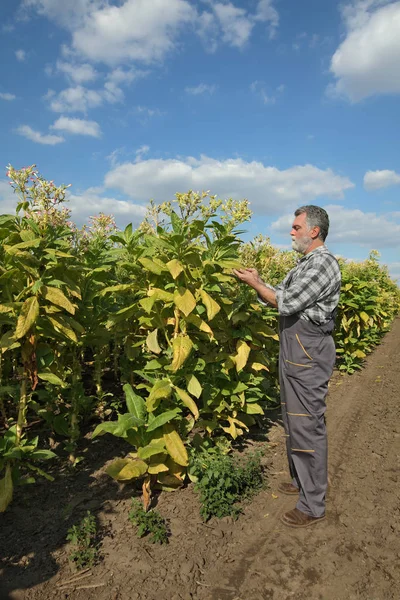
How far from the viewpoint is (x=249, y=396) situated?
4.04 metres

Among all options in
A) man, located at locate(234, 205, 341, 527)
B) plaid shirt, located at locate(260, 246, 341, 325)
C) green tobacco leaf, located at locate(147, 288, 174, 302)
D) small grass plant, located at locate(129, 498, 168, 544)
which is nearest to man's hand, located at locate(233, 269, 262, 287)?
man, located at locate(234, 205, 341, 527)

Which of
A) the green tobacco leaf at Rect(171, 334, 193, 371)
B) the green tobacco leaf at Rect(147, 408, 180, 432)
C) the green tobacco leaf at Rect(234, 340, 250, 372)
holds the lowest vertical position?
the green tobacco leaf at Rect(147, 408, 180, 432)

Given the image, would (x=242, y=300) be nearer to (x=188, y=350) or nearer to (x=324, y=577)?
(x=188, y=350)

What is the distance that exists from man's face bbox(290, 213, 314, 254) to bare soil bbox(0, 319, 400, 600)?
196cm

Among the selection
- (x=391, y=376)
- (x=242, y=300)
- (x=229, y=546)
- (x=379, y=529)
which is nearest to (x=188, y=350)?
(x=242, y=300)

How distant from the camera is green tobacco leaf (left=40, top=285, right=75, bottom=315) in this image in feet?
8.97

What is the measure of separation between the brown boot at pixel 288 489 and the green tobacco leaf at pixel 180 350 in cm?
144

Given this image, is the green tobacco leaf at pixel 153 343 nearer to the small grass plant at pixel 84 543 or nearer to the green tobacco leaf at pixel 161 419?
the green tobacco leaf at pixel 161 419

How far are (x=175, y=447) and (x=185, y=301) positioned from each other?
3.35 feet

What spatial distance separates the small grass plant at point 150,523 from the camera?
107 inches

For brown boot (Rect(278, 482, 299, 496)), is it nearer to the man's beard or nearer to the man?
the man

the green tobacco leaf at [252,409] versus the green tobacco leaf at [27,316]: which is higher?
the green tobacco leaf at [27,316]

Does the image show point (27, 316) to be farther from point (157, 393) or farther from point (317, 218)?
point (317, 218)

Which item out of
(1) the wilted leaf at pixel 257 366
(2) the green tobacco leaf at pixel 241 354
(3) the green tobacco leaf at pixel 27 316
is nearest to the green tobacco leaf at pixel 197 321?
(2) the green tobacco leaf at pixel 241 354
